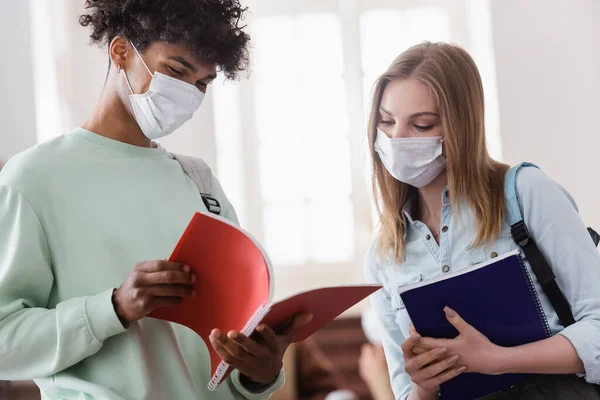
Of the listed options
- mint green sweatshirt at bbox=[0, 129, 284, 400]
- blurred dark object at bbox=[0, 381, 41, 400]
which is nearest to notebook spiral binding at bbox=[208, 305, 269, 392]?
mint green sweatshirt at bbox=[0, 129, 284, 400]

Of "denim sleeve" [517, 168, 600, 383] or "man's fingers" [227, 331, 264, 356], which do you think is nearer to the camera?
"man's fingers" [227, 331, 264, 356]

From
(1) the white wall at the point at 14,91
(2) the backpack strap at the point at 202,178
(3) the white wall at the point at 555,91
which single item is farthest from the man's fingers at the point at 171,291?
(3) the white wall at the point at 555,91

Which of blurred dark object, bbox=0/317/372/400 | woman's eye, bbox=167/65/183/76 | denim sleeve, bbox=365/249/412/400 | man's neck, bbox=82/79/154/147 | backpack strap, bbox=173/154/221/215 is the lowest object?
blurred dark object, bbox=0/317/372/400

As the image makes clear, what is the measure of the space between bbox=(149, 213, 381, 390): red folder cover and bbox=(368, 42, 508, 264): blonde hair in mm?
383

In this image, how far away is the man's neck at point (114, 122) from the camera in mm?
1612

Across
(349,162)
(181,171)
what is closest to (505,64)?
(349,162)

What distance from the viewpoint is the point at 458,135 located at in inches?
65.5

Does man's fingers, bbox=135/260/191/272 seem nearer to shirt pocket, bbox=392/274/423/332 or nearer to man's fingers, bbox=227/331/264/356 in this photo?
man's fingers, bbox=227/331/264/356

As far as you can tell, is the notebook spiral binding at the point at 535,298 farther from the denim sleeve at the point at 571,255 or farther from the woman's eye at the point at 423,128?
the woman's eye at the point at 423,128

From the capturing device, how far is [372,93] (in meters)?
1.81

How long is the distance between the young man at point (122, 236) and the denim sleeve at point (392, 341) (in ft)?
1.14

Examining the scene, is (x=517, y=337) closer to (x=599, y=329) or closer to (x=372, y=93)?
(x=599, y=329)

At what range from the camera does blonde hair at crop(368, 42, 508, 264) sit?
5.33ft

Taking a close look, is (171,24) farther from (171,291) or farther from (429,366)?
(429,366)
